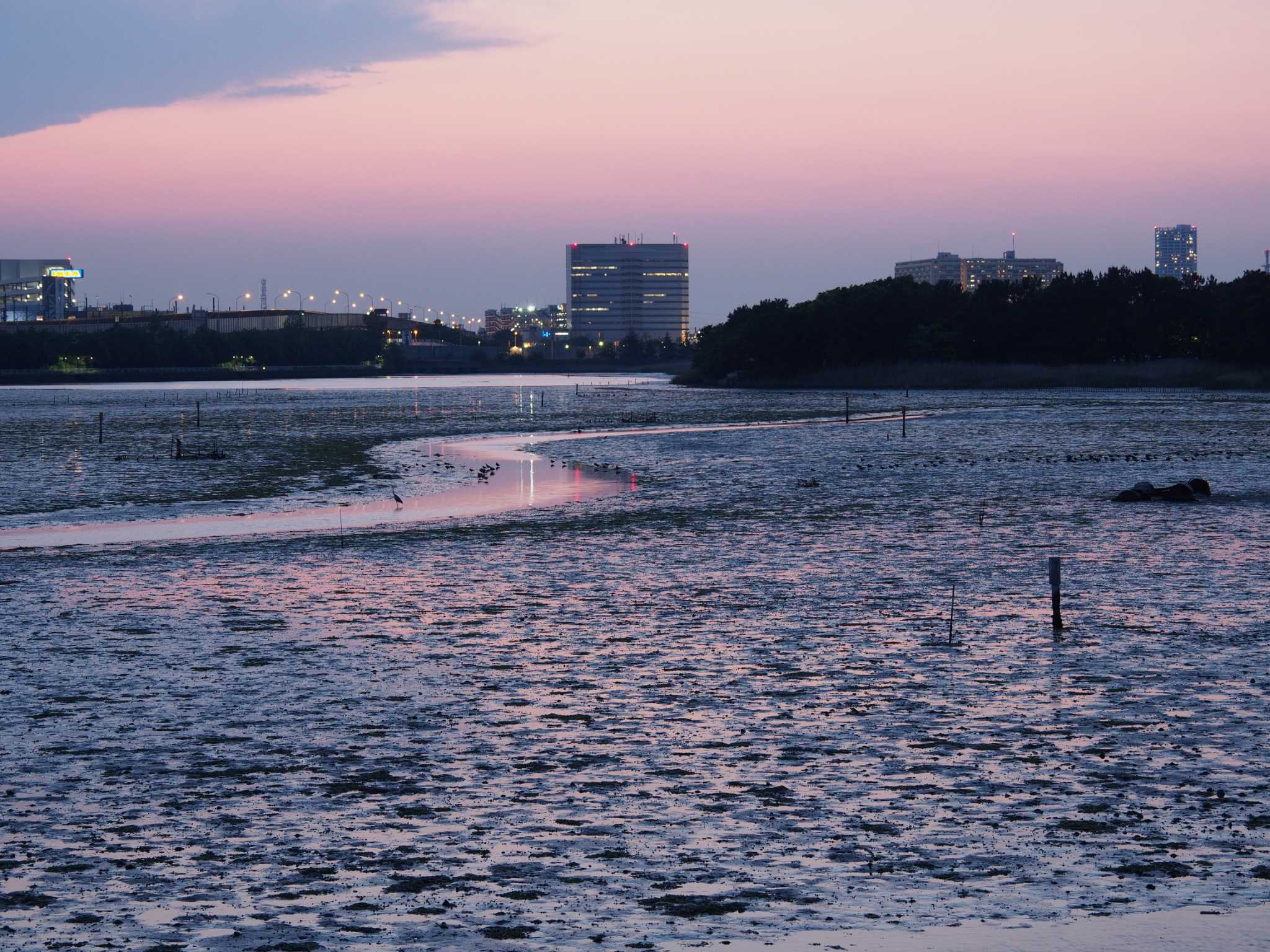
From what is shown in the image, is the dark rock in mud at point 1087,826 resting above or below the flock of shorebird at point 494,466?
below

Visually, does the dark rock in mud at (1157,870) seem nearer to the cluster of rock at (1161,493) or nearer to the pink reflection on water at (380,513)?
the pink reflection on water at (380,513)

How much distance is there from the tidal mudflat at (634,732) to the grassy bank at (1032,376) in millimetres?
123325

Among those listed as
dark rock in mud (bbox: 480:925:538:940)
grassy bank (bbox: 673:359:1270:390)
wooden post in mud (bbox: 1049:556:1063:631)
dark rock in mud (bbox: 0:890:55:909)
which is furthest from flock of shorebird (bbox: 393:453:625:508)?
grassy bank (bbox: 673:359:1270:390)

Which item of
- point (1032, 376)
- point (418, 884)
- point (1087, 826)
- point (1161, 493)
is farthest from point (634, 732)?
point (1032, 376)

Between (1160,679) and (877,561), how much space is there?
1171 centimetres

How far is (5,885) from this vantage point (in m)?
10.7

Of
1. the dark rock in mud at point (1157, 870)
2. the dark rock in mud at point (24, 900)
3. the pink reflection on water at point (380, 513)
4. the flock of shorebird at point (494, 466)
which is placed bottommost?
the dark rock in mud at point (1157, 870)

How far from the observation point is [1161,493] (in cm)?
4062

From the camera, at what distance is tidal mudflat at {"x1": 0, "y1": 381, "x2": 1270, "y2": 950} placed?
34.0 ft

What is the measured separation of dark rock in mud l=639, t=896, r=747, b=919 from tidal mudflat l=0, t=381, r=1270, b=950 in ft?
0.13

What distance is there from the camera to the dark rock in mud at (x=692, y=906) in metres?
10.1

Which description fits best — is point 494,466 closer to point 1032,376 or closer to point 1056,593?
point 1056,593

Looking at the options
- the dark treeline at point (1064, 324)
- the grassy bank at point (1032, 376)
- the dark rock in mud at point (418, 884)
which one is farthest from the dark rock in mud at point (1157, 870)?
the dark treeline at point (1064, 324)

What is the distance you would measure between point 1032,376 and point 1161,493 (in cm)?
13270
